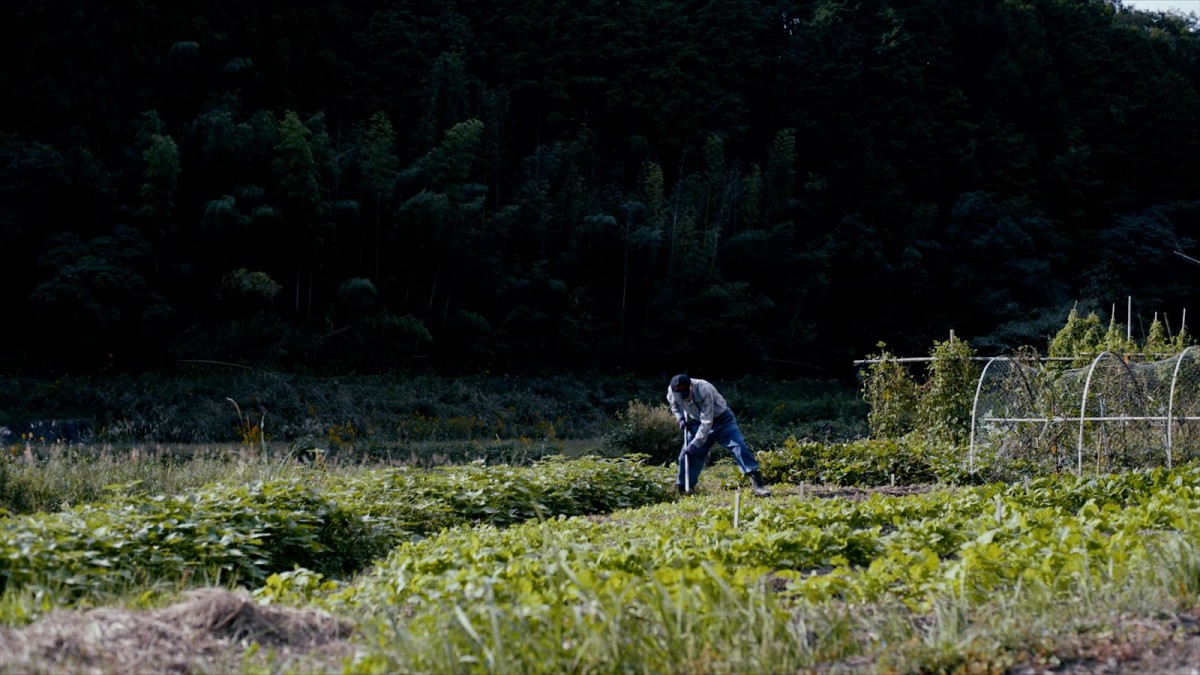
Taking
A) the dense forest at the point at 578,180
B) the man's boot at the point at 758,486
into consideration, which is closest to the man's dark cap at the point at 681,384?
the man's boot at the point at 758,486

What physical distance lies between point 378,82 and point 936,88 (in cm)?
2313

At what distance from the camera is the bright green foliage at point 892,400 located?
18.1 meters

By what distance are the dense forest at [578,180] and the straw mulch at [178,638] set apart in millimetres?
24255

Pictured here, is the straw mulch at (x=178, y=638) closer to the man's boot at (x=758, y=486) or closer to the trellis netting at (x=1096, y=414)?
the man's boot at (x=758, y=486)

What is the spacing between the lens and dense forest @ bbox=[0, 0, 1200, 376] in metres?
28.8

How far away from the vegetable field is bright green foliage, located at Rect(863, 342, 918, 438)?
30.7 ft

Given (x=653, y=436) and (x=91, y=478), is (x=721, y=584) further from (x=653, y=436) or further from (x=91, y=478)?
(x=653, y=436)

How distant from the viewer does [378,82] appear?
3819 centimetres

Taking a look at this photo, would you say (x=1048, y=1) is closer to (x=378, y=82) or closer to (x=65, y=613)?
(x=378, y=82)

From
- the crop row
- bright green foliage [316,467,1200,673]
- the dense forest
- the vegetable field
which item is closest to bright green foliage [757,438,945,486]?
the crop row

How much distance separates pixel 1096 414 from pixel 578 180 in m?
23.2

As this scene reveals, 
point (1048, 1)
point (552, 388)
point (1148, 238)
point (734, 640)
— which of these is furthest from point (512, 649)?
point (1048, 1)

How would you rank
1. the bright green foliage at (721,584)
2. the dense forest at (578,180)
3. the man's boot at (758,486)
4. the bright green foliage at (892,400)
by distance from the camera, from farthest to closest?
the dense forest at (578,180) → the bright green foliage at (892,400) → the man's boot at (758,486) → the bright green foliage at (721,584)

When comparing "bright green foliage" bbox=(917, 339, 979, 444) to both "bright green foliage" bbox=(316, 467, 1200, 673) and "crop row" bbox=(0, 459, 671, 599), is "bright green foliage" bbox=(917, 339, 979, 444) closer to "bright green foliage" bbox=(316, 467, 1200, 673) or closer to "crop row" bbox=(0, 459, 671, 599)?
"crop row" bbox=(0, 459, 671, 599)
